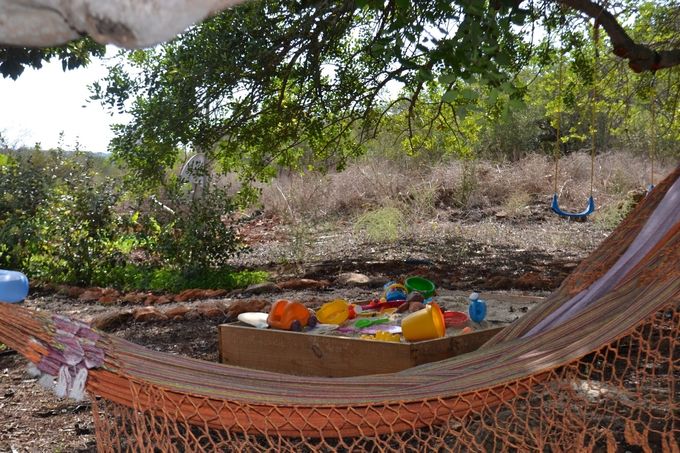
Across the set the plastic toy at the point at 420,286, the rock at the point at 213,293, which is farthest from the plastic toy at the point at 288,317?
the rock at the point at 213,293

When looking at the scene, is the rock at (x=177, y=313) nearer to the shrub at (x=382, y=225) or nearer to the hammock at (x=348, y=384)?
the hammock at (x=348, y=384)

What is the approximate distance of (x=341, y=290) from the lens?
5.16 metres

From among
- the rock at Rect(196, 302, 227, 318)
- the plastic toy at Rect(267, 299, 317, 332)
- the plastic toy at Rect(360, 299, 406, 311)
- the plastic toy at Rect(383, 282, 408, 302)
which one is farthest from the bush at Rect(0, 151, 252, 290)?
the plastic toy at Rect(267, 299, 317, 332)

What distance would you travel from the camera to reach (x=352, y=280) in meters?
5.43

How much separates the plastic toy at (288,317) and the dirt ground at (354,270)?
1.87ft

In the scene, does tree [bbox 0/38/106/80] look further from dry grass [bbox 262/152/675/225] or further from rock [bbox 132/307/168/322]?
dry grass [bbox 262/152/675/225]

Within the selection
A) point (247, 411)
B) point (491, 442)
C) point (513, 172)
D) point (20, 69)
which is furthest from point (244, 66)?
point (513, 172)

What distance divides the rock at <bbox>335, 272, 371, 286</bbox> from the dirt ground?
0.18ft

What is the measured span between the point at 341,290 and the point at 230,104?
152 centimetres

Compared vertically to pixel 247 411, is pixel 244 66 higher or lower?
higher

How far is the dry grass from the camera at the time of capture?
972cm

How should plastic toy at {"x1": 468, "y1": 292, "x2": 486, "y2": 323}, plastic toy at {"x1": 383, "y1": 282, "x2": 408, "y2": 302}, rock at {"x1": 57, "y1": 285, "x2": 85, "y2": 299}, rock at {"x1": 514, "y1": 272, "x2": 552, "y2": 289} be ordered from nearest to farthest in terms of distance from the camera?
plastic toy at {"x1": 468, "y1": 292, "x2": 486, "y2": 323} < plastic toy at {"x1": 383, "y1": 282, "x2": 408, "y2": 302} < rock at {"x1": 514, "y1": 272, "x2": 552, "y2": 289} < rock at {"x1": 57, "y1": 285, "x2": 85, "y2": 299}

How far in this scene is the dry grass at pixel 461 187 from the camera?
9719 millimetres

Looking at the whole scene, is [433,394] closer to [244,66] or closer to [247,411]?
[247,411]
